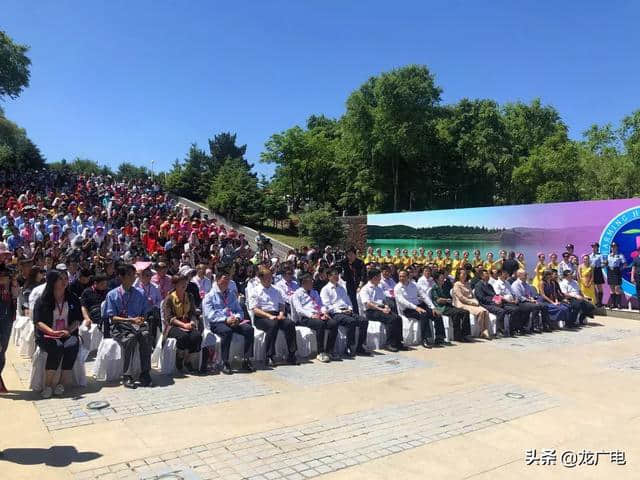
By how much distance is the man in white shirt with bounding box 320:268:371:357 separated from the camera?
8.05m

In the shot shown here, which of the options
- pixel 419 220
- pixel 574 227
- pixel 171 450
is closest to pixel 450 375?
pixel 171 450

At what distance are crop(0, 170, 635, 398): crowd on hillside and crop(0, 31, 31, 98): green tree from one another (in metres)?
29.4

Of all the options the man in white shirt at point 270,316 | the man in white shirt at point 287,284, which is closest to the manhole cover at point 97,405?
the man in white shirt at point 270,316

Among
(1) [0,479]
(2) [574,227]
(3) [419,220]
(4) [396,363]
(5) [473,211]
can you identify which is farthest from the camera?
(3) [419,220]

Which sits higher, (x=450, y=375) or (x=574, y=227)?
(x=574, y=227)

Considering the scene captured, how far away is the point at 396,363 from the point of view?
745cm

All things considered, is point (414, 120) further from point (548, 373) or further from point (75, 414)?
point (75, 414)

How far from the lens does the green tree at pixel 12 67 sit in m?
37.5

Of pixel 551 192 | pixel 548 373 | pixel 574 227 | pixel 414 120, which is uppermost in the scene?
pixel 414 120

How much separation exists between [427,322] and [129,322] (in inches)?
208

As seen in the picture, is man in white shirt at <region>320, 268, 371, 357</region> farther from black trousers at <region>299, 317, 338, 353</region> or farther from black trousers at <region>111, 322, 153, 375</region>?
black trousers at <region>111, 322, 153, 375</region>

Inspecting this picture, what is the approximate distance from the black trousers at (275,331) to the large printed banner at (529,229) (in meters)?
10.6

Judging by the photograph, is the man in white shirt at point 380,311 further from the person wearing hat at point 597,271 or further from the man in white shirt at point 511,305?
the person wearing hat at point 597,271

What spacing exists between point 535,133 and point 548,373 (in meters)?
41.3
